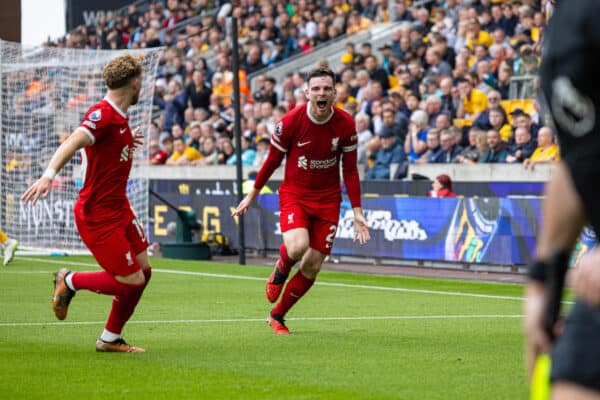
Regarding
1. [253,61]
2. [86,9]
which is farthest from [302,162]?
[86,9]

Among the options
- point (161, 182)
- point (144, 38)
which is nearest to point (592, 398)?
point (161, 182)

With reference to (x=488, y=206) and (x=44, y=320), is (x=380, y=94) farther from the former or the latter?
(x=44, y=320)

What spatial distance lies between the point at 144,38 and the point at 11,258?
63.4ft

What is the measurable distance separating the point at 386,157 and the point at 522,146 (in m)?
2.91

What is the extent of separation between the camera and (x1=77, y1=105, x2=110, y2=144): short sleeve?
351 inches

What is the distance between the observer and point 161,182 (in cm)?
2506

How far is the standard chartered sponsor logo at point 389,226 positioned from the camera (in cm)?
1906

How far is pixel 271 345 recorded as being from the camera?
31.9ft

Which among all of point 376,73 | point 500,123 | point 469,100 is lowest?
point 500,123

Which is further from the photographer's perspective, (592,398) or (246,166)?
(246,166)

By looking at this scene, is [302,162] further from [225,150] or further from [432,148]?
[225,150]

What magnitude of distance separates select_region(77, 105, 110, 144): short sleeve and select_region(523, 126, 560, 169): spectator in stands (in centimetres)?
1024

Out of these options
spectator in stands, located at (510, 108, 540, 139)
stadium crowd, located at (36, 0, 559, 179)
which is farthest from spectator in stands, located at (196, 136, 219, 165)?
spectator in stands, located at (510, 108, 540, 139)

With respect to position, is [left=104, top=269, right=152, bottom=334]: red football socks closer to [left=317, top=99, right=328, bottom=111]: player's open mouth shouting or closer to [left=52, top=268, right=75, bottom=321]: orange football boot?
[left=52, top=268, right=75, bottom=321]: orange football boot
